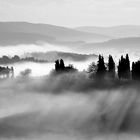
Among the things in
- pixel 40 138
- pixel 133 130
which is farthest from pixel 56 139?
pixel 133 130

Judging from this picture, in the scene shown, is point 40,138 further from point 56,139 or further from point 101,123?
point 101,123

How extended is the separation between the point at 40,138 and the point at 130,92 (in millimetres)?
53406

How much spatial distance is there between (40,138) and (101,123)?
3342cm

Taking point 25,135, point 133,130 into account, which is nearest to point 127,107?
point 133,130

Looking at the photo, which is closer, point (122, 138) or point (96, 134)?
point (122, 138)

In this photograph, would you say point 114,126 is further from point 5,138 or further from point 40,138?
point 5,138

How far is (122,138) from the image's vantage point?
17612 centimetres

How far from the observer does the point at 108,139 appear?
17512cm

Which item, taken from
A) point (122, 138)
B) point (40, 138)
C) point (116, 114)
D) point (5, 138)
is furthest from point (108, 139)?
point (5, 138)

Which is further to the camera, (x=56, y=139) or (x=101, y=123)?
(x=101, y=123)

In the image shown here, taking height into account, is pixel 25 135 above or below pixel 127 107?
below

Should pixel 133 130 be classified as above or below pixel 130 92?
below

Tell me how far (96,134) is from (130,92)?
1187 inches

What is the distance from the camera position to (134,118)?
193625 mm
